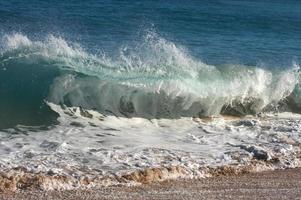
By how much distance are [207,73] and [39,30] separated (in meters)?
10.3

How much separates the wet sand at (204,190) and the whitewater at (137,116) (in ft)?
0.74

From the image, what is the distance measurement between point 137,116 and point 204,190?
408cm

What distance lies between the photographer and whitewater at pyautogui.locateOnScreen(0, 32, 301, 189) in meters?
8.32

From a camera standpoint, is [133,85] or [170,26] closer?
[133,85]

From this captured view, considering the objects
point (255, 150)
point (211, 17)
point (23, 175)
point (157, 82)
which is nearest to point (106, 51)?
point (157, 82)

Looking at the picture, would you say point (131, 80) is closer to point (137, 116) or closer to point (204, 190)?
point (137, 116)

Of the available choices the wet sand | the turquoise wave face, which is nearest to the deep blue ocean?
the turquoise wave face

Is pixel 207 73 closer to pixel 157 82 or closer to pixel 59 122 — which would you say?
pixel 157 82

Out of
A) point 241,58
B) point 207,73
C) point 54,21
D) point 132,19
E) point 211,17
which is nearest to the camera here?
point 207,73

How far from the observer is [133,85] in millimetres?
12359

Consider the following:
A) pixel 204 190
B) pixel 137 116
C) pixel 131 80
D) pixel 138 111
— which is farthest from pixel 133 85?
pixel 204 190

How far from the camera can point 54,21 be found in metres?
26.2

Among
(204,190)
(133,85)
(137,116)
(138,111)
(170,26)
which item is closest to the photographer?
(204,190)

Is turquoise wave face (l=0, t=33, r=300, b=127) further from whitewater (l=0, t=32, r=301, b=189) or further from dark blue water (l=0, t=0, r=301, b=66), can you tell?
dark blue water (l=0, t=0, r=301, b=66)
